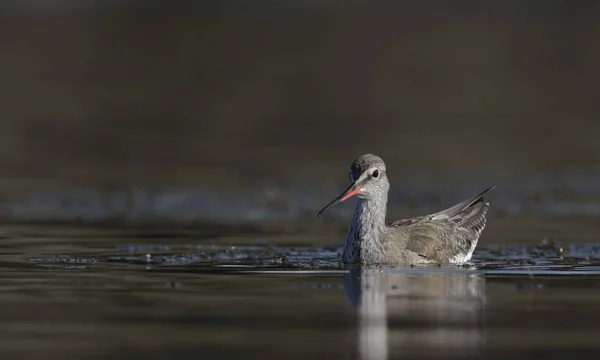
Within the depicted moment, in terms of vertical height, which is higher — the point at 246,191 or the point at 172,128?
the point at 172,128

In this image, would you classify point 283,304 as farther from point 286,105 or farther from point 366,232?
point 286,105

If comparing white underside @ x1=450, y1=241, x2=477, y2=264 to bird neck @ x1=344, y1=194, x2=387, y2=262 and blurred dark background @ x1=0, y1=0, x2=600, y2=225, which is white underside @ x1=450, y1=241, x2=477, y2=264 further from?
blurred dark background @ x1=0, y1=0, x2=600, y2=225

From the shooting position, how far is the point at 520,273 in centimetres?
1379

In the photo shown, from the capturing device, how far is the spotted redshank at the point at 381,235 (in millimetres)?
14727

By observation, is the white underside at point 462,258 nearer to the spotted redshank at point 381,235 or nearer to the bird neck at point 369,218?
the spotted redshank at point 381,235

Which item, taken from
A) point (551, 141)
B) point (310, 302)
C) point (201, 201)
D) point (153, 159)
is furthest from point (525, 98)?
point (310, 302)

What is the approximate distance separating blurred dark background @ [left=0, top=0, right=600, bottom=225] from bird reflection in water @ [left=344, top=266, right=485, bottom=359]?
21.2 ft

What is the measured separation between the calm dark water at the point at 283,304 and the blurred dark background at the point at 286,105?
15.5 ft

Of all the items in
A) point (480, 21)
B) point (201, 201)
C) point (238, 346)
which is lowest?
point (238, 346)

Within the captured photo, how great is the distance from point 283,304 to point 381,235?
3257 millimetres

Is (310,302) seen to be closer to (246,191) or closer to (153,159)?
(246,191)

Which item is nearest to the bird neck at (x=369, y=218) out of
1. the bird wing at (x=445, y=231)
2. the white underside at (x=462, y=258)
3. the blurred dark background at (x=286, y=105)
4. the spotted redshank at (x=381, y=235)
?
the spotted redshank at (x=381, y=235)

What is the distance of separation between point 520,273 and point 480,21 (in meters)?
25.2

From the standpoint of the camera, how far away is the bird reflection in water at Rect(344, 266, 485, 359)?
32.9ft
